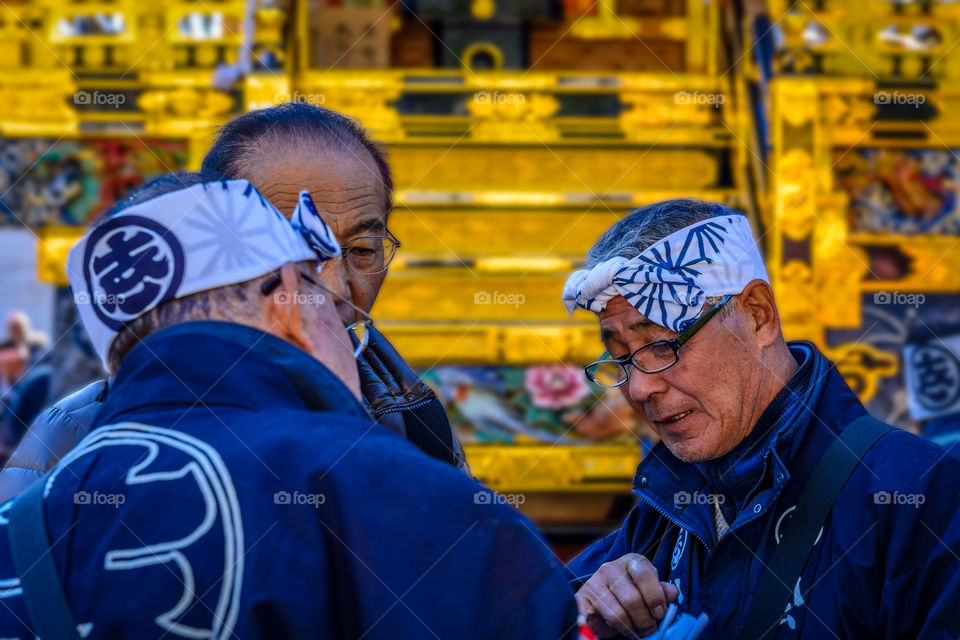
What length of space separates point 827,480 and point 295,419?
1.03 metres

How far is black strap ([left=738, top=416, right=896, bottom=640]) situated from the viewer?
1.83m

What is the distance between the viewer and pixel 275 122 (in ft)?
7.20

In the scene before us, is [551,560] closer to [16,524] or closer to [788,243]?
[16,524]

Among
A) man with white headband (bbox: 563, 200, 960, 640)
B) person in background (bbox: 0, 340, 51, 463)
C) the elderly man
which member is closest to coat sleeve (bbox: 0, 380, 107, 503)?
the elderly man

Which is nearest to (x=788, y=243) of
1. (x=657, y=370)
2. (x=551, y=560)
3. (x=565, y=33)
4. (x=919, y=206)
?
(x=919, y=206)

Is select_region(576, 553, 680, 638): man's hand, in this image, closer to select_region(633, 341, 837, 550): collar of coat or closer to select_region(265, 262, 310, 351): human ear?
select_region(633, 341, 837, 550): collar of coat

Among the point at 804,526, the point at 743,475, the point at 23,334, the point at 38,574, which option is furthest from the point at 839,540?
the point at 23,334

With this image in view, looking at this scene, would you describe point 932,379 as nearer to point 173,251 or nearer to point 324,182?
point 324,182

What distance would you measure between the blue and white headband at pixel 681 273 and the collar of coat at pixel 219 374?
2.75 ft

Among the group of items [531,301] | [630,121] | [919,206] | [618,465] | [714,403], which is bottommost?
[618,465]

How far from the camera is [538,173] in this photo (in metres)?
5.23

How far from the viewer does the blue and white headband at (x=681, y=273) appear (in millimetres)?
2049

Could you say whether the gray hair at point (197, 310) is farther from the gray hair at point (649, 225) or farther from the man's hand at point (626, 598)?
the gray hair at point (649, 225)

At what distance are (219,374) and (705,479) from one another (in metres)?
1.18
